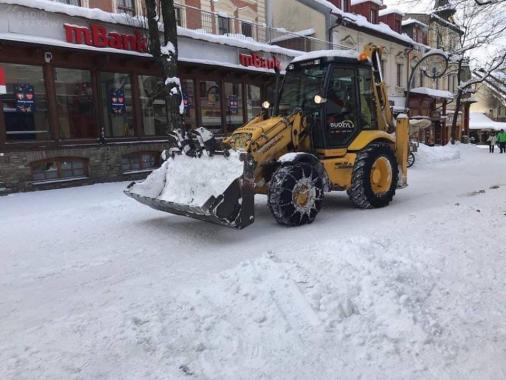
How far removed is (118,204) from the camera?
29.2ft

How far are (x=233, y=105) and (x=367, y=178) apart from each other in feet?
34.8

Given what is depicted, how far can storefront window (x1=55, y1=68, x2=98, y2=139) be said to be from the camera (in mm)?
12508

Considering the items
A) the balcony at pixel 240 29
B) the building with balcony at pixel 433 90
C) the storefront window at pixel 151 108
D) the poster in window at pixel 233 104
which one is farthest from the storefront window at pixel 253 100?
the building with balcony at pixel 433 90

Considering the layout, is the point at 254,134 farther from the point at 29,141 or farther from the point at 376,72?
the point at 29,141

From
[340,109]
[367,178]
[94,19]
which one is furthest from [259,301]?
[94,19]

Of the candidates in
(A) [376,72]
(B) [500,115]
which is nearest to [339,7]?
(A) [376,72]

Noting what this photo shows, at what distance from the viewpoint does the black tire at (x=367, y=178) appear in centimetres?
775

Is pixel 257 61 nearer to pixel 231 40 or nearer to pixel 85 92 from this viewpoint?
pixel 231 40

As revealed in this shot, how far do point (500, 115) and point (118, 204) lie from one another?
85.9 metres

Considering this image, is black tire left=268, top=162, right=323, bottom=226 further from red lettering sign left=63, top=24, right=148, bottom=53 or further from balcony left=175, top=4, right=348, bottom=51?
balcony left=175, top=4, right=348, bottom=51

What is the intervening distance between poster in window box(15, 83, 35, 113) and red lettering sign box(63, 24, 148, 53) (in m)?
1.67

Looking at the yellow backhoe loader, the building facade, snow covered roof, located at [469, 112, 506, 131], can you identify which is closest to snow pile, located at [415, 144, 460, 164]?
the building facade

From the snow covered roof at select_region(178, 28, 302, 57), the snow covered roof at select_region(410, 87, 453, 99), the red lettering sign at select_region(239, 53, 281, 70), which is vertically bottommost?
the snow covered roof at select_region(410, 87, 453, 99)

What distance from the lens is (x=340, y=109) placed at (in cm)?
767
